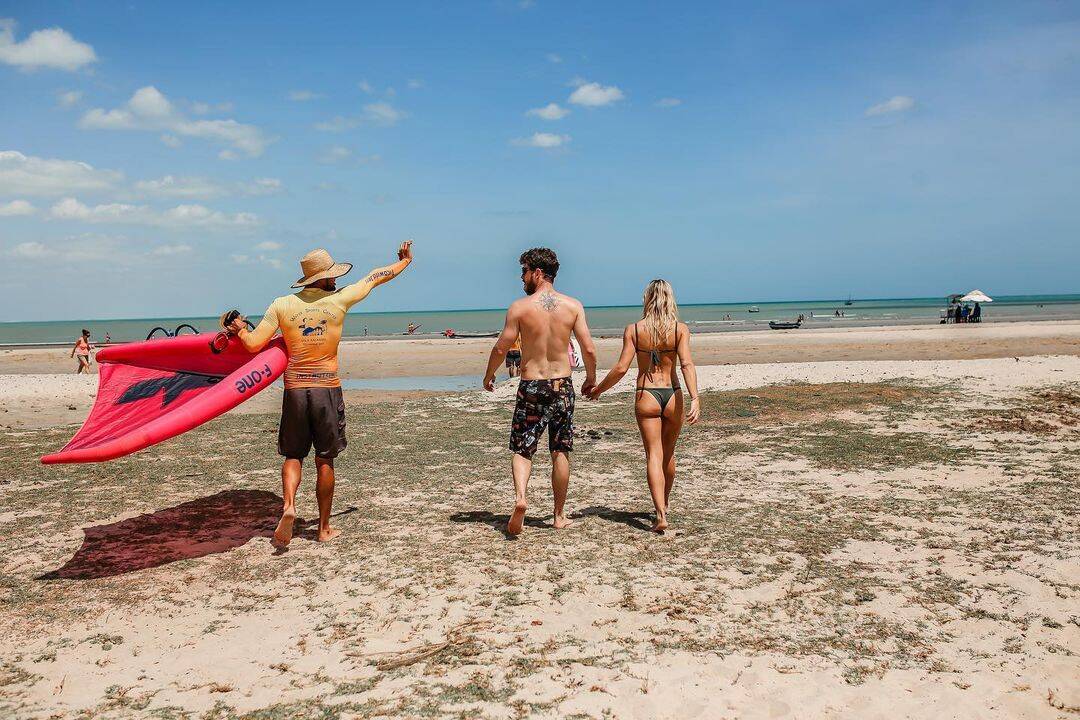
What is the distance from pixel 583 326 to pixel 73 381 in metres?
22.6

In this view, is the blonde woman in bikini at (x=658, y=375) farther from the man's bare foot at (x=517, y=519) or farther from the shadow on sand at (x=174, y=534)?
the shadow on sand at (x=174, y=534)

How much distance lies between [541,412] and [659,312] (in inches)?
55.8

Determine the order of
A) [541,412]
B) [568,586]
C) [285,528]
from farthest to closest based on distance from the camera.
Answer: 1. [541,412]
2. [285,528]
3. [568,586]

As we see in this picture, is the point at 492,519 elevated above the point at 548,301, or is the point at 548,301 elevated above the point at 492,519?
the point at 548,301

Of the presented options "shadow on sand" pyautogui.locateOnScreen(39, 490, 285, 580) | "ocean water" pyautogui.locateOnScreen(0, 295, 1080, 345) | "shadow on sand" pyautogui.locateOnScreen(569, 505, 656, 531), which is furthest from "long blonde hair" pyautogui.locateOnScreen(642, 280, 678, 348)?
"ocean water" pyautogui.locateOnScreen(0, 295, 1080, 345)

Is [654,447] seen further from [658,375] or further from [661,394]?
[658,375]

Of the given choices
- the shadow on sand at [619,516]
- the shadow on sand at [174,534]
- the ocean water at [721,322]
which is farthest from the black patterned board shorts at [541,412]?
the ocean water at [721,322]

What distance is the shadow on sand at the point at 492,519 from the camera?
6793 mm

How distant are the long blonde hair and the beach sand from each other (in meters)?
1.85

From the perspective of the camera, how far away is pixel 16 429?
1353 cm

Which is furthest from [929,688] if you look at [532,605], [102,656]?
[102,656]

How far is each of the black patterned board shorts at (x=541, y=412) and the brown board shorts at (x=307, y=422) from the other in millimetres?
1559

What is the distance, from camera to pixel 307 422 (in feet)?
20.2

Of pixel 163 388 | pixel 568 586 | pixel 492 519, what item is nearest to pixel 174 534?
pixel 163 388
